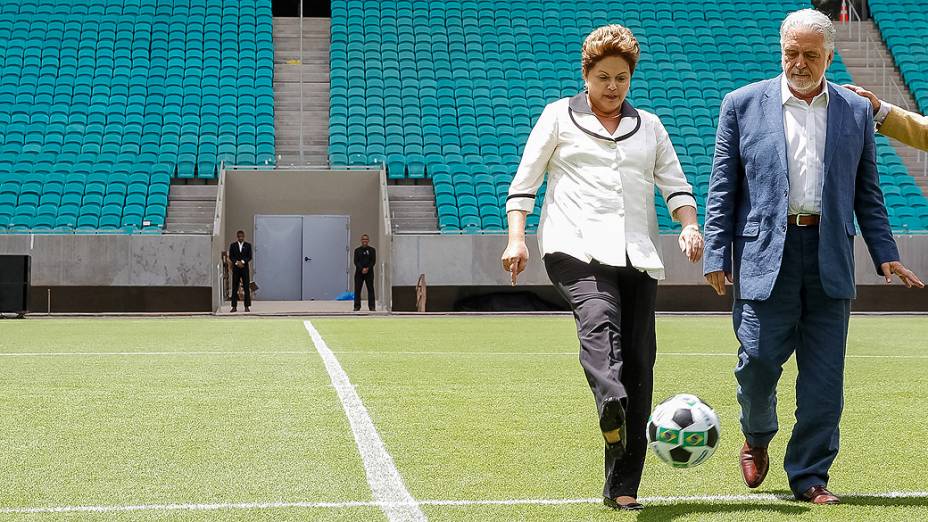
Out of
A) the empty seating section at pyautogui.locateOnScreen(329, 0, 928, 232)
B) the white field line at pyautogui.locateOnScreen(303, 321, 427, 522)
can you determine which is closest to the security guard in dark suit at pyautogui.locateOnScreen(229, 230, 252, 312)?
the empty seating section at pyautogui.locateOnScreen(329, 0, 928, 232)

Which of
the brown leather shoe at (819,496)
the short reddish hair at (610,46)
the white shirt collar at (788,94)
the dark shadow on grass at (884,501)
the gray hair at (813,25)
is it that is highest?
the gray hair at (813,25)

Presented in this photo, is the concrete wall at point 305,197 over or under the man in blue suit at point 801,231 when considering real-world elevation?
over

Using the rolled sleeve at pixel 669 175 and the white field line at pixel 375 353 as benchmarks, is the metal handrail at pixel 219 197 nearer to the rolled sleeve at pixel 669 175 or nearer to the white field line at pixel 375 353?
the white field line at pixel 375 353

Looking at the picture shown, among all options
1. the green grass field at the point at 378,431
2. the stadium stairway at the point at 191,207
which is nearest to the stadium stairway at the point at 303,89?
the stadium stairway at the point at 191,207

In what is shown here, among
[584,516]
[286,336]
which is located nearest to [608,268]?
[584,516]

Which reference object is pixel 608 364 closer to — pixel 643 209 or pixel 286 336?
pixel 643 209

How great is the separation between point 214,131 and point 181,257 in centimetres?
547

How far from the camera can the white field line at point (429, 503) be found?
14.5ft

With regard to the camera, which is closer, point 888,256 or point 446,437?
point 888,256

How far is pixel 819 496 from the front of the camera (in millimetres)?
4496

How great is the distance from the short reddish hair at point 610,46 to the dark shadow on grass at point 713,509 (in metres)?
1.63

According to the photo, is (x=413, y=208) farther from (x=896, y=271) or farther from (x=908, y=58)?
(x=896, y=271)

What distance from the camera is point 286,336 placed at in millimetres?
15508

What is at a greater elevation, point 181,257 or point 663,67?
point 663,67
